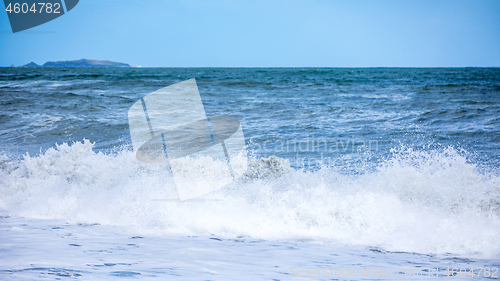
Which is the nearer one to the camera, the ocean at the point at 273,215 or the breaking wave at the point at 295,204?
the ocean at the point at 273,215

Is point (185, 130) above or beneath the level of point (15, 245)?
above

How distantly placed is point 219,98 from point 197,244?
14.4m

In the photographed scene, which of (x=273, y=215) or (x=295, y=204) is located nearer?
(x=273, y=215)

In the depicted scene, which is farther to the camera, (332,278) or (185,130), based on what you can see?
(185,130)

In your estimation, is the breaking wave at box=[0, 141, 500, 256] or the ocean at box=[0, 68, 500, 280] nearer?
the ocean at box=[0, 68, 500, 280]

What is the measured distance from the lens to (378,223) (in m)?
4.47

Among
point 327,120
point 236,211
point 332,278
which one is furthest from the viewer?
point 327,120

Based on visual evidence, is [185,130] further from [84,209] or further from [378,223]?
[378,223]

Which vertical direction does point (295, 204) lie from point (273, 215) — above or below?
above

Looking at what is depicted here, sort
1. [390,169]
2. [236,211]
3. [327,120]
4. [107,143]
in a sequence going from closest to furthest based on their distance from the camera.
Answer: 1. [236,211]
2. [390,169]
3. [107,143]
4. [327,120]

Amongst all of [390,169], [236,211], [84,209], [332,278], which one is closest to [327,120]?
[390,169]

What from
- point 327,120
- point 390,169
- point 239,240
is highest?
point 327,120

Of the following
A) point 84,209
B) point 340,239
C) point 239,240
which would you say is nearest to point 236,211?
point 239,240

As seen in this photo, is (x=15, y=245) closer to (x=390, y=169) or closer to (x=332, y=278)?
(x=332, y=278)
